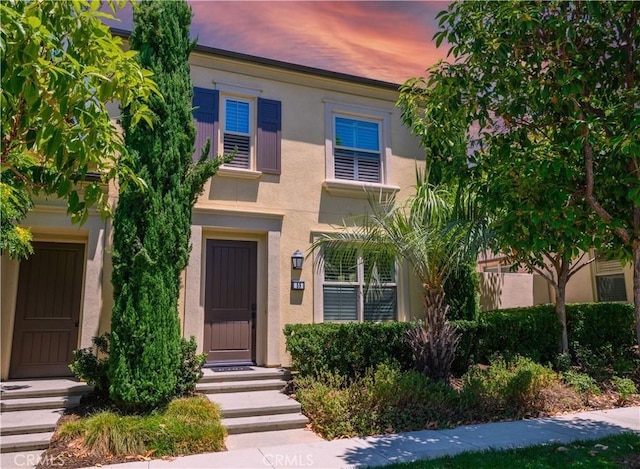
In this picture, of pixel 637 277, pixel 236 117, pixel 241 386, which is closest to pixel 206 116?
pixel 236 117

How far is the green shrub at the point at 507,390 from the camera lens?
742 centimetres

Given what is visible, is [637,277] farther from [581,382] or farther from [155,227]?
[155,227]

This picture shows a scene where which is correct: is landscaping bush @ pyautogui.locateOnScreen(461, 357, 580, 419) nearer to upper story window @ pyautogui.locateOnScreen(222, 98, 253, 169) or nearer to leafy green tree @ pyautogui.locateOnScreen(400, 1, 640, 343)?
leafy green tree @ pyautogui.locateOnScreen(400, 1, 640, 343)

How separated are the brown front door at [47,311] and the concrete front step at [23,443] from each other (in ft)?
9.00

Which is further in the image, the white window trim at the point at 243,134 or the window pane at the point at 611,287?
the window pane at the point at 611,287

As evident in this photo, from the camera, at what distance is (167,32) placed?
7.50 metres

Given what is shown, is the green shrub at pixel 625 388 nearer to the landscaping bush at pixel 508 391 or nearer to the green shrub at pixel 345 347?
the landscaping bush at pixel 508 391

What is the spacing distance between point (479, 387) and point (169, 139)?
650 centimetres

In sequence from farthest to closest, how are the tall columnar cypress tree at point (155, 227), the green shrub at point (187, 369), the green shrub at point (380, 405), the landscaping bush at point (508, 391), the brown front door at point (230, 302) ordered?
the brown front door at point (230, 302) → the landscaping bush at point (508, 391) → the green shrub at point (187, 369) → the green shrub at point (380, 405) → the tall columnar cypress tree at point (155, 227)

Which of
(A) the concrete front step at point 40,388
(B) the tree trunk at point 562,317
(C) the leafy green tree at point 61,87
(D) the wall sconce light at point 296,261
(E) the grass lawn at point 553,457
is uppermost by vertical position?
(C) the leafy green tree at point 61,87

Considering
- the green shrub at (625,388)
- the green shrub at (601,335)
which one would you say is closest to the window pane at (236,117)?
the green shrub at (601,335)

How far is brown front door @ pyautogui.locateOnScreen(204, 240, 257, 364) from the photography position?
29.8 ft

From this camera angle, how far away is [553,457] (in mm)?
5355

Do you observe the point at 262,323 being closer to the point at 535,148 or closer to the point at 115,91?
the point at 535,148
